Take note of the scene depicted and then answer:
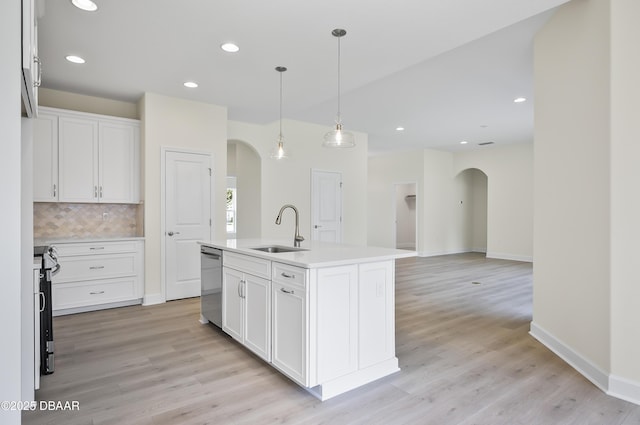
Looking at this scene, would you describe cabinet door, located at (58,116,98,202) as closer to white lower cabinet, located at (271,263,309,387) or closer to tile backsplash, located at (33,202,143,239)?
tile backsplash, located at (33,202,143,239)

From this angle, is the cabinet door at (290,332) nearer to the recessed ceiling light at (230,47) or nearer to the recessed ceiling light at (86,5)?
the recessed ceiling light at (230,47)

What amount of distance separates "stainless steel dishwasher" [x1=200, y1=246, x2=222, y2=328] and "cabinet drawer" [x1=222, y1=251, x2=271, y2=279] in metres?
0.20

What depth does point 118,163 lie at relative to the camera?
458 cm

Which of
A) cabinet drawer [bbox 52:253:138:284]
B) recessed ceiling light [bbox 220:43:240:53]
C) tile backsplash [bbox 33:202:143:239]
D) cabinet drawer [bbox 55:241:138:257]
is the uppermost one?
recessed ceiling light [bbox 220:43:240:53]

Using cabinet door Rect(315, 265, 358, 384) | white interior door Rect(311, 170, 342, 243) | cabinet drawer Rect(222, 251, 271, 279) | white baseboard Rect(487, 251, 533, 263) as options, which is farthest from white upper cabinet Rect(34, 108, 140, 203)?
white baseboard Rect(487, 251, 533, 263)

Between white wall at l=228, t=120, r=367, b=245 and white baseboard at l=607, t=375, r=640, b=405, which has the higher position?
white wall at l=228, t=120, r=367, b=245

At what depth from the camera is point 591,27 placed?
2.62 m

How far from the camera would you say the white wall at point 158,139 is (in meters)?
4.55

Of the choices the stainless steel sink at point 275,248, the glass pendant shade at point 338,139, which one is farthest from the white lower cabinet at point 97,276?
the glass pendant shade at point 338,139

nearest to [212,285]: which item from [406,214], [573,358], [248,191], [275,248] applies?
[275,248]

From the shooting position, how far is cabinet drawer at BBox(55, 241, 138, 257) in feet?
13.3

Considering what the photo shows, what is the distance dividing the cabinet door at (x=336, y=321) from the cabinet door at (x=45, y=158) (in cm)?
373

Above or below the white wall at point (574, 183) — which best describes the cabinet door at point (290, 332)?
below

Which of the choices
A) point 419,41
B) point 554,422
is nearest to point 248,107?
point 419,41
